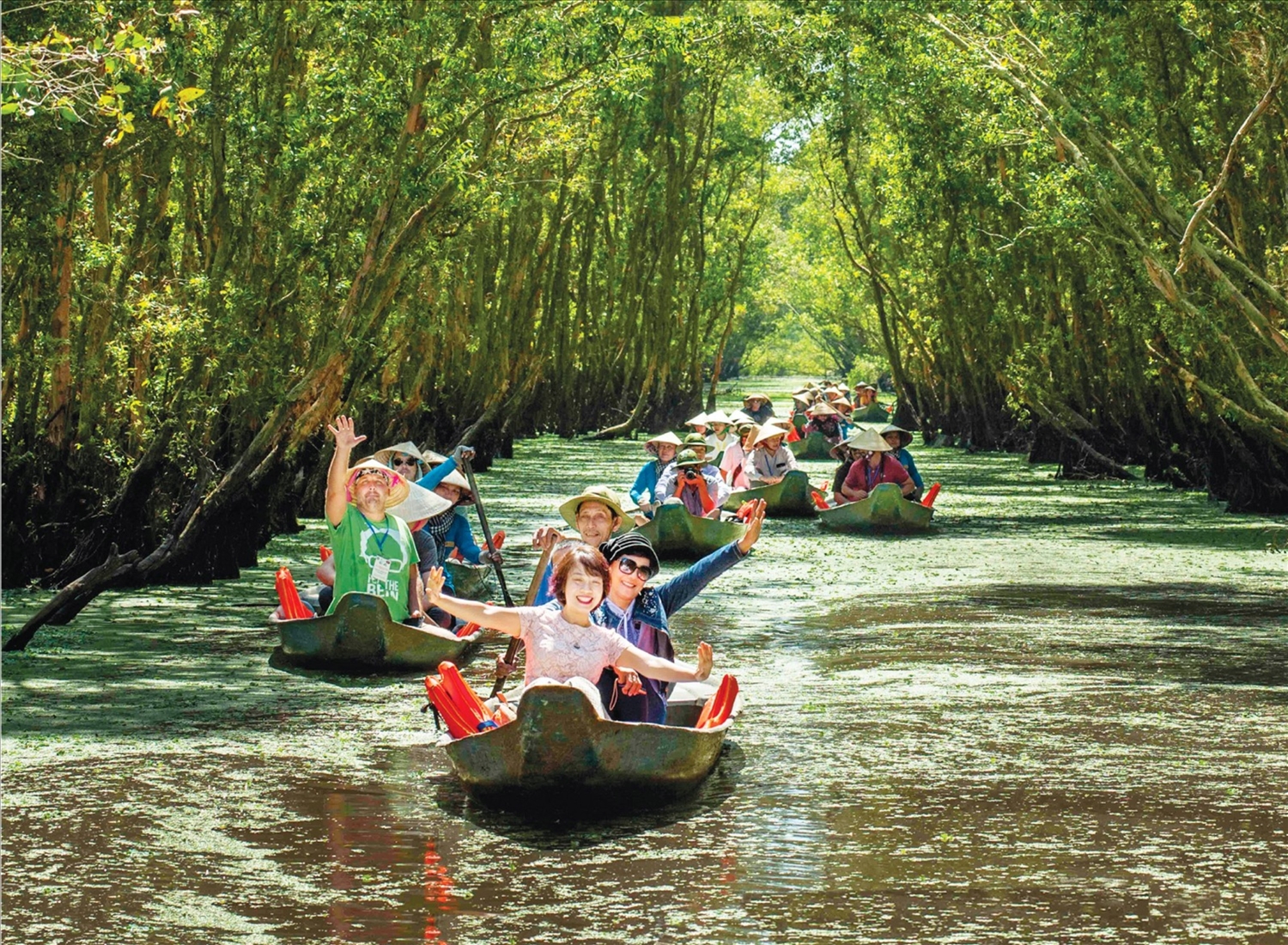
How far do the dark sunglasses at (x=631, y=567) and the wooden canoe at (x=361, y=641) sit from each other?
9.39 ft

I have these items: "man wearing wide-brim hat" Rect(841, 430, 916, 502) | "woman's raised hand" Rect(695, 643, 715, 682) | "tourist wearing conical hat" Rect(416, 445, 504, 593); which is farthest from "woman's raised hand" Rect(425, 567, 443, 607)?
"man wearing wide-brim hat" Rect(841, 430, 916, 502)

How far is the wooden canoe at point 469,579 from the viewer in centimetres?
1402

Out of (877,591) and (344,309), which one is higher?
(344,309)

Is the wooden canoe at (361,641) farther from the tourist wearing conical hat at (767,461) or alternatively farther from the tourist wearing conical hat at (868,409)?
the tourist wearing conical hat at (868,409)

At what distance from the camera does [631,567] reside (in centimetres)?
867

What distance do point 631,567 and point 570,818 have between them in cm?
109

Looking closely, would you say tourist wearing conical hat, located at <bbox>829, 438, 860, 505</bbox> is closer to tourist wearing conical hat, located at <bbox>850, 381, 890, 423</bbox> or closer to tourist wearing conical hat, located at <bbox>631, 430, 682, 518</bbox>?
tourist wearing conical hat, located at <bbox>631, 430, 682, 518</bbox>

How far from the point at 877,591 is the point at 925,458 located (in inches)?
954

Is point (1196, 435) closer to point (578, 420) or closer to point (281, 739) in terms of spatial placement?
point (281, 739)

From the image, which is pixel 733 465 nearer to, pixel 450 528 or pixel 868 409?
pixel 450 528

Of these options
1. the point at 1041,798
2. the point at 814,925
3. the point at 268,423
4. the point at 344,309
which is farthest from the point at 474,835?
the point at 344,309

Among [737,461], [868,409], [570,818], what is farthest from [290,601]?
[868,409]

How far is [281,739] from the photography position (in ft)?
31.7

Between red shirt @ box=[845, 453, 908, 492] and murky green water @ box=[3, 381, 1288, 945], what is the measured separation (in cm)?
739
